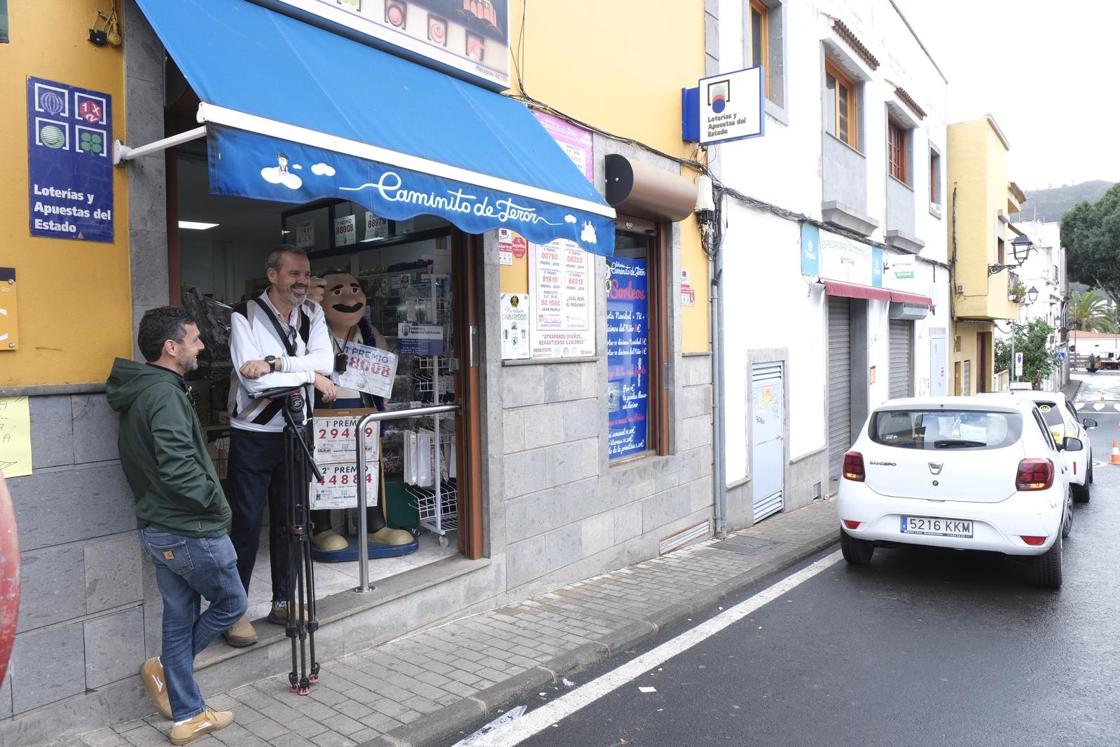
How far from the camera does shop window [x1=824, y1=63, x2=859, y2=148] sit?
39.4 feet

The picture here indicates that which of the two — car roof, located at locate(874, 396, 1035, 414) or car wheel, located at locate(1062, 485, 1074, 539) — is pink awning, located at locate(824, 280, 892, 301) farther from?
car roof, located at locate(874, 396, 1035, 414)

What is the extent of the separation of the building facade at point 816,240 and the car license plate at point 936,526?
2256 mm

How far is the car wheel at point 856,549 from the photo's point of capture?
6914 millimetres

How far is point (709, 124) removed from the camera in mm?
7762

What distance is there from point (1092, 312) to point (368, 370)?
8850 cm

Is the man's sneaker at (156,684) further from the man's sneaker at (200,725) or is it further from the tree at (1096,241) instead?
the tree at (1096,241)

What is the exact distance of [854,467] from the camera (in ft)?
22.2

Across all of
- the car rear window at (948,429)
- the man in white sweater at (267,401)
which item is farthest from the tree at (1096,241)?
the man in white sweater at (267,401)

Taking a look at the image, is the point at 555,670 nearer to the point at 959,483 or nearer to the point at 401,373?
the point at 401,373

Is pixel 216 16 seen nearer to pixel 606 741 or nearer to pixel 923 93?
pixel 606 741

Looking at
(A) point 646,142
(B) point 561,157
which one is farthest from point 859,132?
(B) point 561,157

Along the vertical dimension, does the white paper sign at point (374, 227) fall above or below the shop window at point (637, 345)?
above

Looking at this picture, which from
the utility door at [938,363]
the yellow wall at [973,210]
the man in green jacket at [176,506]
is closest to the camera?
the man in green jacket at [176,506]

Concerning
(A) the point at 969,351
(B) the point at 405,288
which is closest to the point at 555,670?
(B) the point at 405,288
